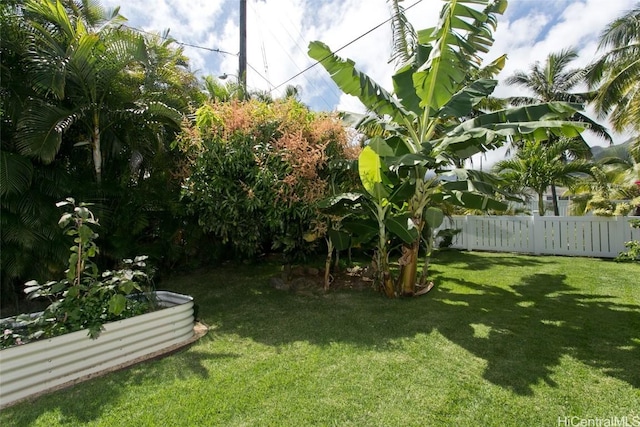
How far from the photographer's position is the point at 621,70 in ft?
36.8

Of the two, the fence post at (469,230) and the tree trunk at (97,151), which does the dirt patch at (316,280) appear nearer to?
the tree trunk at (97,151)

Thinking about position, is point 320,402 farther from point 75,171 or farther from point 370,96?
point 75,171

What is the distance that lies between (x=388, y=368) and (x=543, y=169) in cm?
1018

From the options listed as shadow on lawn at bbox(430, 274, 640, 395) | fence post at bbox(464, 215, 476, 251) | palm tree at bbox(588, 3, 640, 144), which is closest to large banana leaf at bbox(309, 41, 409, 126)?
shadow on lawn at bbox(430, 274, 640, 395)

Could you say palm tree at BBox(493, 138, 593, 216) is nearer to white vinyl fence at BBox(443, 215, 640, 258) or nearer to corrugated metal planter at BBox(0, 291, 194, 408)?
white vinyl fence at BBox(443, 215, 640, 258)

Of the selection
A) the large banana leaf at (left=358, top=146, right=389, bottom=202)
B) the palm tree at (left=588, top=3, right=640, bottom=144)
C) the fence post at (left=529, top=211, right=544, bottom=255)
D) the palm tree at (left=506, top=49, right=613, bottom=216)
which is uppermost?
the palm tree at (left=506, top=49, right=613, bottom=216)

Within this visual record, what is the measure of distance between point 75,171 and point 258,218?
11.8 ft

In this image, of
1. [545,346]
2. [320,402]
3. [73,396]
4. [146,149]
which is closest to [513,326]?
[545,346]

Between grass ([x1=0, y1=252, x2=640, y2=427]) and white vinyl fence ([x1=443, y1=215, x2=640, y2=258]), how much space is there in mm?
3933

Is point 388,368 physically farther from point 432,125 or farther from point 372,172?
point 432,125

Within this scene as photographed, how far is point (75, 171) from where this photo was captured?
6.16 m

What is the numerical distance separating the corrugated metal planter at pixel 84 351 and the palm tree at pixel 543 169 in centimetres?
1012

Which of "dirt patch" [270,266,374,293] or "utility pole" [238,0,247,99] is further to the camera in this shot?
"utility pole" [238,0,247,99]

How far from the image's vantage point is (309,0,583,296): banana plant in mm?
4539
